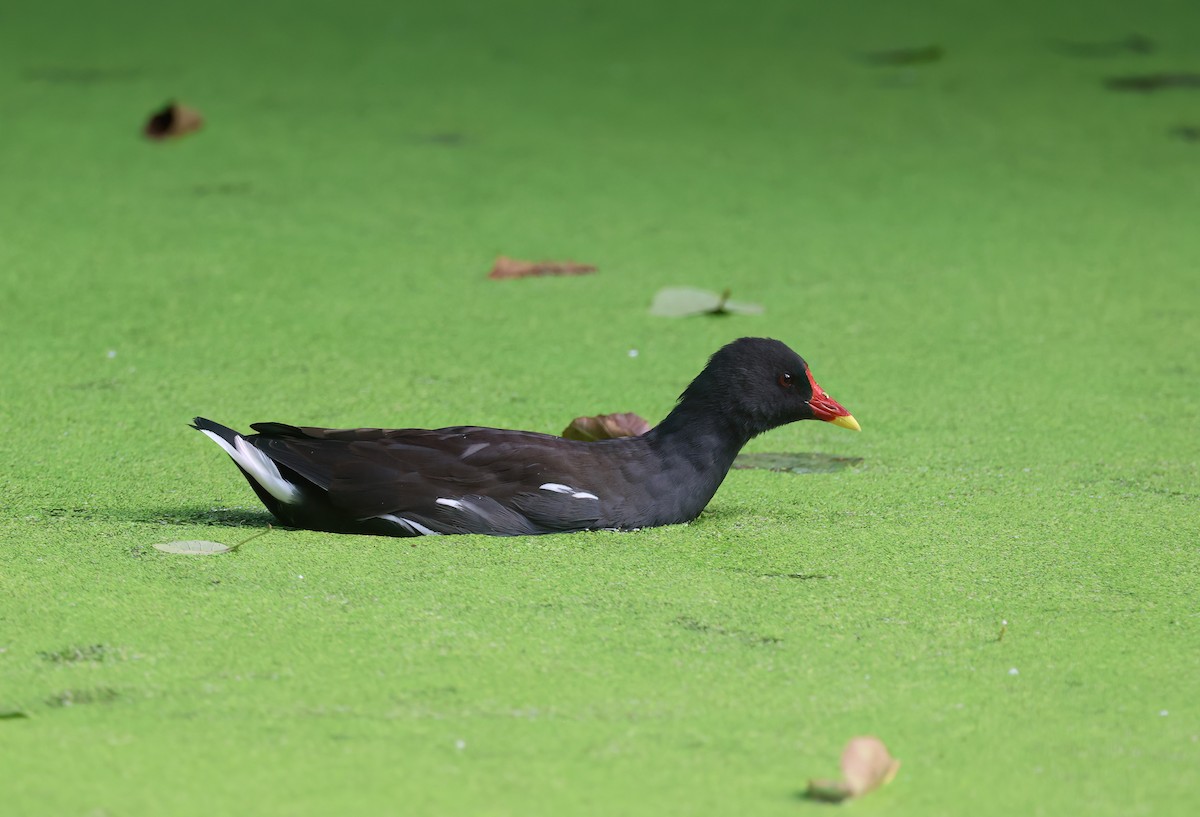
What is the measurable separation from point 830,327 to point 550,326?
604 mm

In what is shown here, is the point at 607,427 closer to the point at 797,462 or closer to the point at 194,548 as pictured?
the point at 797,462

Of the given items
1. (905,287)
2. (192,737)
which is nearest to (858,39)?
(905,287)

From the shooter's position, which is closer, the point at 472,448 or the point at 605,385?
the point at 472,448

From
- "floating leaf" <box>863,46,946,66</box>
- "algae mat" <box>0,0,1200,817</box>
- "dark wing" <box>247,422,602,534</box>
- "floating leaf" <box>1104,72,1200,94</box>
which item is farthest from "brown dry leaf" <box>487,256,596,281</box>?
"floating leaf" <box>1104,72,1200,94</box>

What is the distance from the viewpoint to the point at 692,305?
373 centimetres

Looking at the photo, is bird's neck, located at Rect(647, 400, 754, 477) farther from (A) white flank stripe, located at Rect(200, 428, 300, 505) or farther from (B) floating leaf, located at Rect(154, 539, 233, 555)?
(B) floating leaf, located at Rect(154, 539, 233, 555)

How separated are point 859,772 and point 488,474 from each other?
3.06 feet

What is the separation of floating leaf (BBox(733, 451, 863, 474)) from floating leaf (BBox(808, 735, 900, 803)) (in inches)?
46.6

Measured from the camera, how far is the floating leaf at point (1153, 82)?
17.8ft

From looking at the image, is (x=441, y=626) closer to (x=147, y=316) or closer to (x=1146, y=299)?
(x=147, y=316)

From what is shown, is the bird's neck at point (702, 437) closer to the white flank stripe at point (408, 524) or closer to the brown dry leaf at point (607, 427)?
the brown dry leaf at point (607, 427)

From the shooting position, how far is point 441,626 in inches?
81.3

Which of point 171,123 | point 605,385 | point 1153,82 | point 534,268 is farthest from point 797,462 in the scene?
point 1153,82

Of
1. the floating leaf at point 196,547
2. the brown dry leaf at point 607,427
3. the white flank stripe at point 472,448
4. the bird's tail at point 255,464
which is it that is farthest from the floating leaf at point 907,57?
the floating leaf at point 196,547
